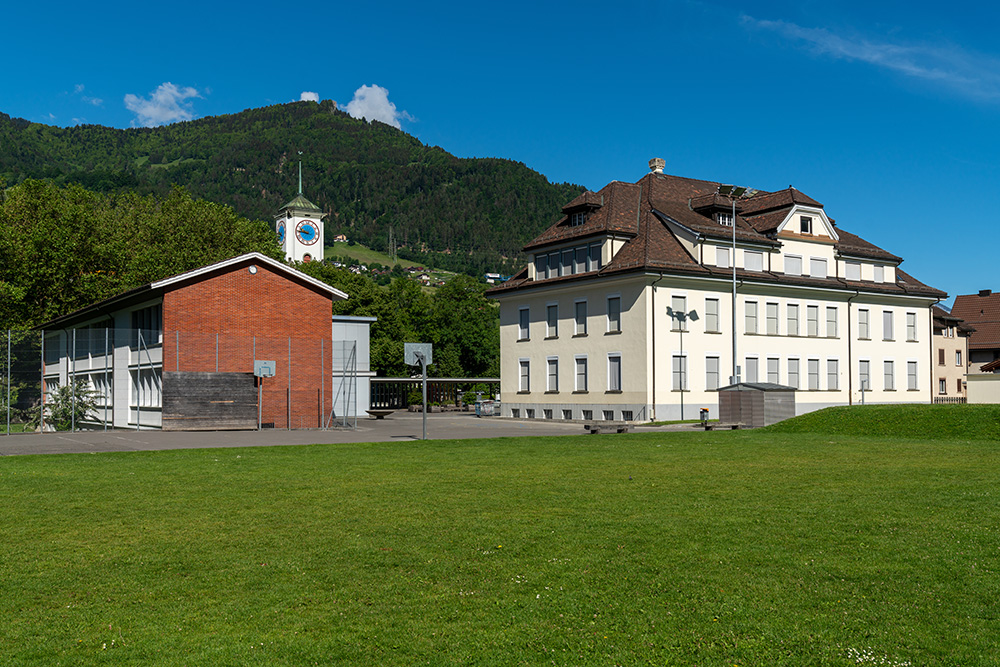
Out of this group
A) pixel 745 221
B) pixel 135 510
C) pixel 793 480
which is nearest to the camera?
pixel 135 510

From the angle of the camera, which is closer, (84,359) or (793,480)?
(793,480)

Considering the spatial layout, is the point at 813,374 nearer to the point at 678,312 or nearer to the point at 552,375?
the point at 678,312

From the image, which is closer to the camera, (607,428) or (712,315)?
(607,428)

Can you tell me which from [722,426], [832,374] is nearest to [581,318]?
[832,374]

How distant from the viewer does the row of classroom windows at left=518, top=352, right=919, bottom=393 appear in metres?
53.3

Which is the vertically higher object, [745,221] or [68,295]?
[745,221]

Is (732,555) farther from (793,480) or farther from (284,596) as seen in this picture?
(793,480)

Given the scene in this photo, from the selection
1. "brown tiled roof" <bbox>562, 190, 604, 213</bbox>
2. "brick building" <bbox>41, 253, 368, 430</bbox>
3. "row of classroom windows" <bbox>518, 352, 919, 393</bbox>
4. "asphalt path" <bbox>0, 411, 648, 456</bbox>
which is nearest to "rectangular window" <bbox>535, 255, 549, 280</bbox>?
"brown tiled roof" <bbox>562, 190, 604, 213</bbox>

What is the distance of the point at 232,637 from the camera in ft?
21.1

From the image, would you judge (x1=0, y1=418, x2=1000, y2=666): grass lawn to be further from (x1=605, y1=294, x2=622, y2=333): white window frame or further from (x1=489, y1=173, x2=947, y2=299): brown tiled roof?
(x1=489, y1=173, x2=947, y2=299): brown tiled roof

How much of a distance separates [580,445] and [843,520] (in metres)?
16.5

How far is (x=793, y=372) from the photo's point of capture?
57.9 m

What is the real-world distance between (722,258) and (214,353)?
3002cm

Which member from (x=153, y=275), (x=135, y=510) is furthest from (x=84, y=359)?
(x=135, y=510)
